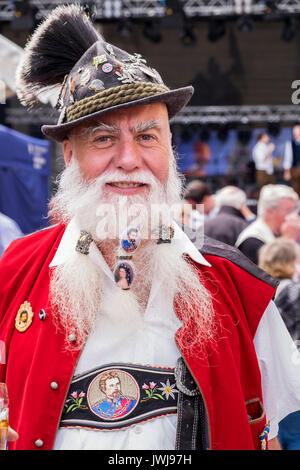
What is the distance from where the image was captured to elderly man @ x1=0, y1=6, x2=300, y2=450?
1.87m

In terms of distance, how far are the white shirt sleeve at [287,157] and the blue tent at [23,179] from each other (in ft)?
23.9

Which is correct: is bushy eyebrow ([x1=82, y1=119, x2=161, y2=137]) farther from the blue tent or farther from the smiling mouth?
the blue tent

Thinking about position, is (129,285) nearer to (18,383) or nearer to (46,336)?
(46,336)

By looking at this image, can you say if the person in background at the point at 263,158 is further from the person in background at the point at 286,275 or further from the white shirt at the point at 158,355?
the white shirt at the point at 158,355

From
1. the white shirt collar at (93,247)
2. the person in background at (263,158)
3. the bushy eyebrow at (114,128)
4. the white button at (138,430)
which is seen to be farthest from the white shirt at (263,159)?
the white button at (138,430)

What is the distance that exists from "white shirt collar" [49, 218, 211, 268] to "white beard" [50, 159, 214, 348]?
0.9 inches

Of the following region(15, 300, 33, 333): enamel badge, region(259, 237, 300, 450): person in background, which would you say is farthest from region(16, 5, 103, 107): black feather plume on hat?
region(259, 237, 300, 450): person in background

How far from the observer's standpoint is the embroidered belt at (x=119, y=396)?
1.86 metres

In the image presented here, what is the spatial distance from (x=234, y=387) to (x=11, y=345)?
72 centimetres

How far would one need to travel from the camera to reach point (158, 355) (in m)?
1.92

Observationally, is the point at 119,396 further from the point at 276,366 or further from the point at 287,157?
the point at 287,157

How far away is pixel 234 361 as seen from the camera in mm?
1930

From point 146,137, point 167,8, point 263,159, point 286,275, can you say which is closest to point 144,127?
point 146,137

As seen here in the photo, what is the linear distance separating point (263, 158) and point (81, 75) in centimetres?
1042
